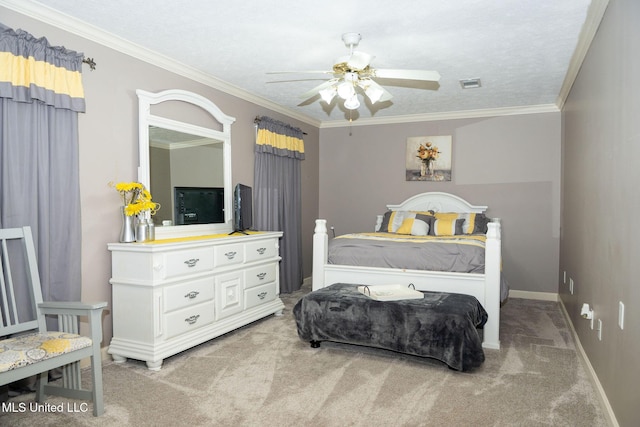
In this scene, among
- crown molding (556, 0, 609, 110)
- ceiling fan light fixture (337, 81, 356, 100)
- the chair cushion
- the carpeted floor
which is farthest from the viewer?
ceiling fan light fixture (337, 81, 356, 100)

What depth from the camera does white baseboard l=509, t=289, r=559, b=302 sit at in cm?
529

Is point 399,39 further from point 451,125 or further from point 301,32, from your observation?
point 451,125

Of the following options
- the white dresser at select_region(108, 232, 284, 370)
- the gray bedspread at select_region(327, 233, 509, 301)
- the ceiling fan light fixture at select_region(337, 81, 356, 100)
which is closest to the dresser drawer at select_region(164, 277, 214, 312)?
the white dresser at select_region(108, 232, 284, 370)

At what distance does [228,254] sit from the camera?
147 inches

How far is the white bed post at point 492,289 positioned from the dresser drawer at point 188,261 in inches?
88.6

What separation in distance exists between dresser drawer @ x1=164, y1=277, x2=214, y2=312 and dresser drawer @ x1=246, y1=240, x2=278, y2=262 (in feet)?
1.86

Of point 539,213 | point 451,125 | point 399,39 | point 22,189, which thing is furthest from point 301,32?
point 539,213

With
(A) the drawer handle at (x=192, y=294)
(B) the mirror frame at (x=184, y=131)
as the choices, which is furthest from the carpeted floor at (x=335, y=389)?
(B) the mirror frame at (x=184, y=131)

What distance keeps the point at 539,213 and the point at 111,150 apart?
4786 millimetres

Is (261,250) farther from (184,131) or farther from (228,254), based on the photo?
(184,131)

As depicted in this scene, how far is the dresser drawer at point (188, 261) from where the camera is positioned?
3.15 metres

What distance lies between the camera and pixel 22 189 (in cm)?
265

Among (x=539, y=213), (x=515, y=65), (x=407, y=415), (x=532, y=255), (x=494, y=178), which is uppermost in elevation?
(x=515, y=65)

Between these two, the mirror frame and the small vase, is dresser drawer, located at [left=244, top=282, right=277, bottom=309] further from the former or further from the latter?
the small vase
